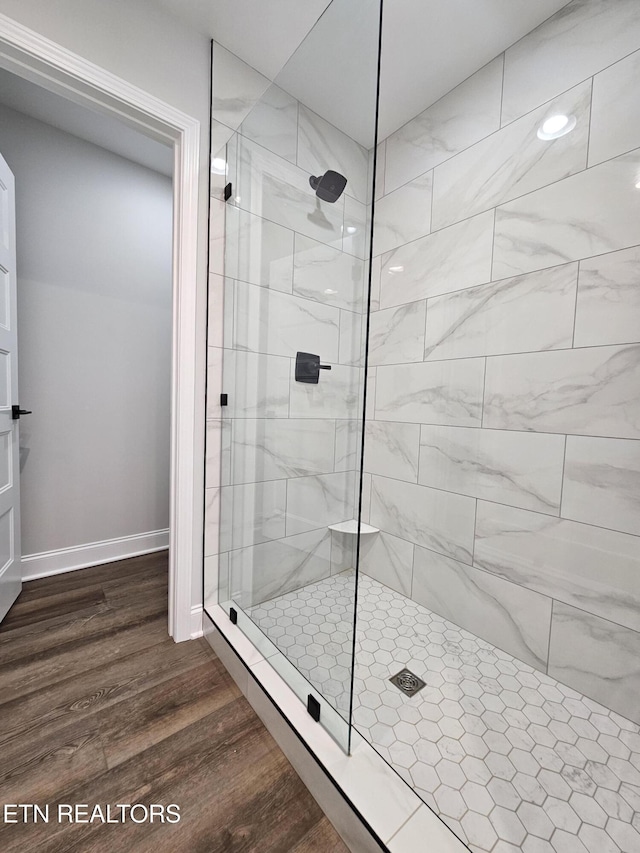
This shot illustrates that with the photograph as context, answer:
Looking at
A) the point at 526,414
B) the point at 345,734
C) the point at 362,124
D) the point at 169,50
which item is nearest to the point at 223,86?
the point at 169,50

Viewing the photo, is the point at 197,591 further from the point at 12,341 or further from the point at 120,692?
the point at 12,341

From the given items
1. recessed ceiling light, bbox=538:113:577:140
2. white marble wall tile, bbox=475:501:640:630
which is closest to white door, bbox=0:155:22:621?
white marble wall tile, bbox=475:501:640:630

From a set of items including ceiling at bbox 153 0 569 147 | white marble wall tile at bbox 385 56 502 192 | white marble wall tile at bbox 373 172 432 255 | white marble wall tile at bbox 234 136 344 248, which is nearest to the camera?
ceiling at bbox 153 0 569 147

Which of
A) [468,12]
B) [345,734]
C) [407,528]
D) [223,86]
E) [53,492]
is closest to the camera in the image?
[345,734]

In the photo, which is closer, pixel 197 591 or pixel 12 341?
pixel 197 591

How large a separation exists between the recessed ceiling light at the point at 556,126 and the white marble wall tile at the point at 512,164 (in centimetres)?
1

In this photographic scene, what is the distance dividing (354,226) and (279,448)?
32.1 inches

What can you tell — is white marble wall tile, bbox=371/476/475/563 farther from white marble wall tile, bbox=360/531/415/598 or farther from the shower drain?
the shower drain

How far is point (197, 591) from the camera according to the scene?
163 centimetres

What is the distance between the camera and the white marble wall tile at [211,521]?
163 cm

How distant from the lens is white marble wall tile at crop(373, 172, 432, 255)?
1906 millimetres

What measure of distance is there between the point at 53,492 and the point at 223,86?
7.48 feet

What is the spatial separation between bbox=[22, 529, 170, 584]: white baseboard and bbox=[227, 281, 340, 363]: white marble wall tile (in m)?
1.66

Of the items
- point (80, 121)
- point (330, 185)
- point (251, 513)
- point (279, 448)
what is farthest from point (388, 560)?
point (80, 121)
